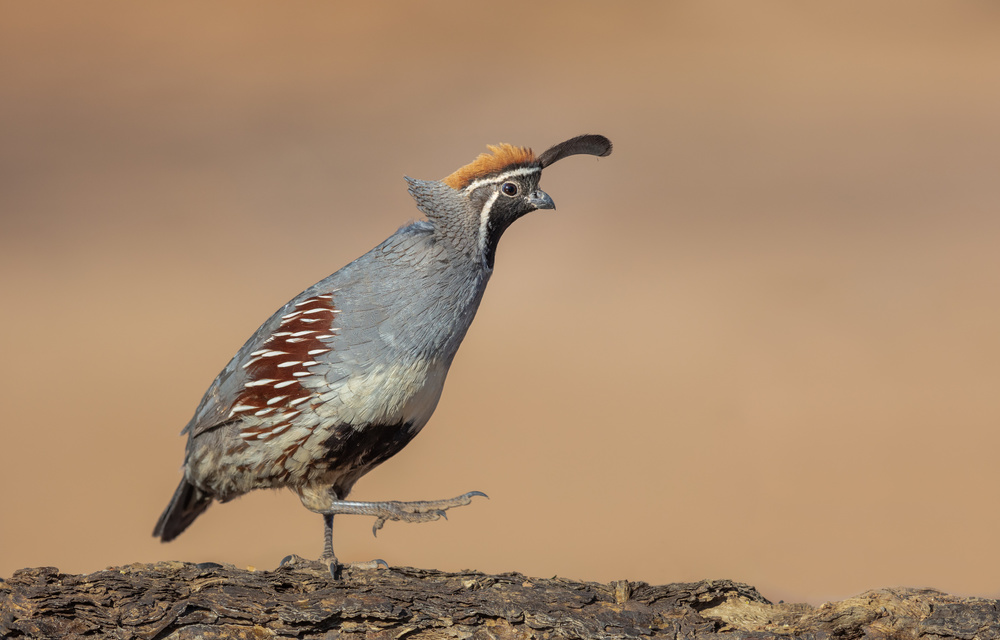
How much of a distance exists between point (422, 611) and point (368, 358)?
98cm

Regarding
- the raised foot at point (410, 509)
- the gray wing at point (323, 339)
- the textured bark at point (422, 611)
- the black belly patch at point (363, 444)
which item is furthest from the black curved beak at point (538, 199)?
the textured bark at point (422, 611)

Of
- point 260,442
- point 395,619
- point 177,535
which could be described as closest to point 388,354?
point 260,442

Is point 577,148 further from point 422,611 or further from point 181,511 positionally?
point 181,511

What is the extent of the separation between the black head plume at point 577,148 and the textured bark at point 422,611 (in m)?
1.73

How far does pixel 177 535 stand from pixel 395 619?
1.76 meters

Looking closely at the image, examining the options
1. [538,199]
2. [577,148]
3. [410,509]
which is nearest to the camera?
[410,509]

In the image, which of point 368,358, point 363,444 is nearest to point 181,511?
point 363,444

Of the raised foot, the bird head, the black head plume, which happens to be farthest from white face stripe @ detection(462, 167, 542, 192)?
the raised foot

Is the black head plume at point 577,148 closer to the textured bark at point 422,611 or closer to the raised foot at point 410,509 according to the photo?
the raised foot at point 410,509

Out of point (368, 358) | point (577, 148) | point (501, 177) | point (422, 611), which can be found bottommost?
point (422, 611)

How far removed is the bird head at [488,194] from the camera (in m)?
3.56

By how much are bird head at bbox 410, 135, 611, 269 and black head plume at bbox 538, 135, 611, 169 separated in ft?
0.36

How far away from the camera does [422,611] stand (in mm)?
2883

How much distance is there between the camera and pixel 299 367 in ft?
11.4
